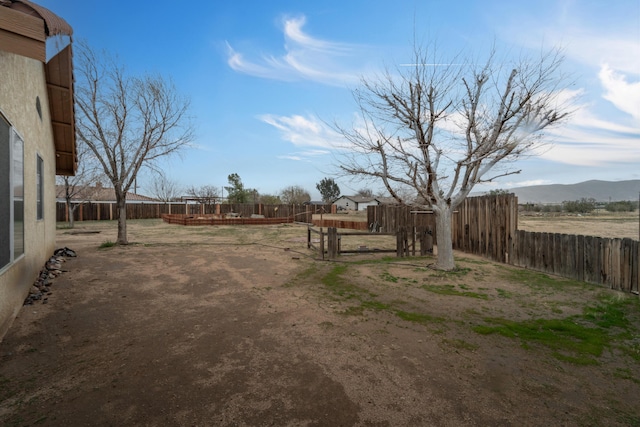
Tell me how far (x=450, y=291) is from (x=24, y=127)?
8.52 meters

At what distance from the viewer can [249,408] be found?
263 centimetres

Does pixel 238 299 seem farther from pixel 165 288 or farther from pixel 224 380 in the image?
pixel 224 380

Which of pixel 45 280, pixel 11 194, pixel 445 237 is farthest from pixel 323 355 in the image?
pixel 45 280

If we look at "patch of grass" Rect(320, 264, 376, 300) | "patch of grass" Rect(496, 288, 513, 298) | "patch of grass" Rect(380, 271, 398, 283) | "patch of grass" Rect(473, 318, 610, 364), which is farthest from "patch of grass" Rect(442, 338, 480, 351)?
"patch of grass" Rect(380, 271, 398, 283)

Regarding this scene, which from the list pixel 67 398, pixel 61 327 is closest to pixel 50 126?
pixel 61 327

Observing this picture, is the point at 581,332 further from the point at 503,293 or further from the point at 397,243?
the point at 397,243

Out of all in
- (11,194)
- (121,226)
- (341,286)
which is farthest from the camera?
(121,226)

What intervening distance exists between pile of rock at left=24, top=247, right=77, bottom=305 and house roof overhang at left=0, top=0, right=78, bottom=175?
3.78 m

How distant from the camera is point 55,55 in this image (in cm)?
720

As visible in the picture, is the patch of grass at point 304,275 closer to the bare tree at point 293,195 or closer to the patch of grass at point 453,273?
the patch of grass at point 453,273

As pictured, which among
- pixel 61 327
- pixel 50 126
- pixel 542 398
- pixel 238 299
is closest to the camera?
pixel 542 398

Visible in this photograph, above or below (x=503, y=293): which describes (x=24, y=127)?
above

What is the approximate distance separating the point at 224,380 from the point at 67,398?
1336mm

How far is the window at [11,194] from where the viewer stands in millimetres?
4166
